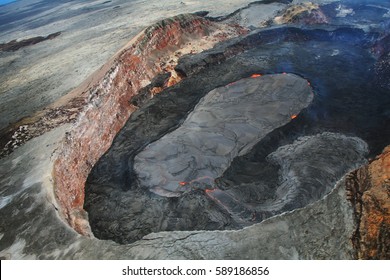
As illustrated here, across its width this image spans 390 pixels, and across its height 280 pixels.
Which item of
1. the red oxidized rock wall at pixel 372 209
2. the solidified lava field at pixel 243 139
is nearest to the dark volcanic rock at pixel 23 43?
the solidified lava field at pixel 243 139

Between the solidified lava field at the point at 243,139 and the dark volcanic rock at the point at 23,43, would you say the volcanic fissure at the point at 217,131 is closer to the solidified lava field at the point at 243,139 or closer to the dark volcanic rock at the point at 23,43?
the solidified lava field at the point at 243,139

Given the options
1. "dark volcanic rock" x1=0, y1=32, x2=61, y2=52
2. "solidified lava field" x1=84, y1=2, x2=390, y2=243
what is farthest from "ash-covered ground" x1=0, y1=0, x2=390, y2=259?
"dark volcanic rock" x1=0, y1=32, x2=61, y2=52

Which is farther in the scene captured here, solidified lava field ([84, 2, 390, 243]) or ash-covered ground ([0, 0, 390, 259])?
solidified lava field ([84, 2, 390, 243])

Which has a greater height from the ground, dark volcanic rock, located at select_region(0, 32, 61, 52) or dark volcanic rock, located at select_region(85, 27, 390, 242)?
dark volcanic rock, located at select_region(0, 32, 61, 52)

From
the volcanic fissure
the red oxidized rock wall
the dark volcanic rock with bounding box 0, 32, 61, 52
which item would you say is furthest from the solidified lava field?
the dark volcanic rock with bounding box 0, 32, 61, 52

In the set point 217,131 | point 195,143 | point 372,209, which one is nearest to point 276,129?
point 217,131

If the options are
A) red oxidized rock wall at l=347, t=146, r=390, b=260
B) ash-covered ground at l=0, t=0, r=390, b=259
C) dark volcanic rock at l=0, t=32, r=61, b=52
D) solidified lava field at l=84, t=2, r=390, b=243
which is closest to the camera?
red oxidized rock wall at l=347, t=146, r=390, b=260

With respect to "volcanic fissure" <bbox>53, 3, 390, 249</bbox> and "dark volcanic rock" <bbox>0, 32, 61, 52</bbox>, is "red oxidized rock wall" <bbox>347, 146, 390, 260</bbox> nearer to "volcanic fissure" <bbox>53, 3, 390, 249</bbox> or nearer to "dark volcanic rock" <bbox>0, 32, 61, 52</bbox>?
"volcanic fissure" <bbox>53, 3, 390, 249</bbox>

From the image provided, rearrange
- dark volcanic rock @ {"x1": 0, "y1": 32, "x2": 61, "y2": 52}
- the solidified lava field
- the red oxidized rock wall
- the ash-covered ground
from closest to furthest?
the red oxidized rock wall
the ash-covered ground
the solidified lava field
dark volcanic rock @ {"x1": 0, "y1": 32, "x2": 61, "y2": 52}
